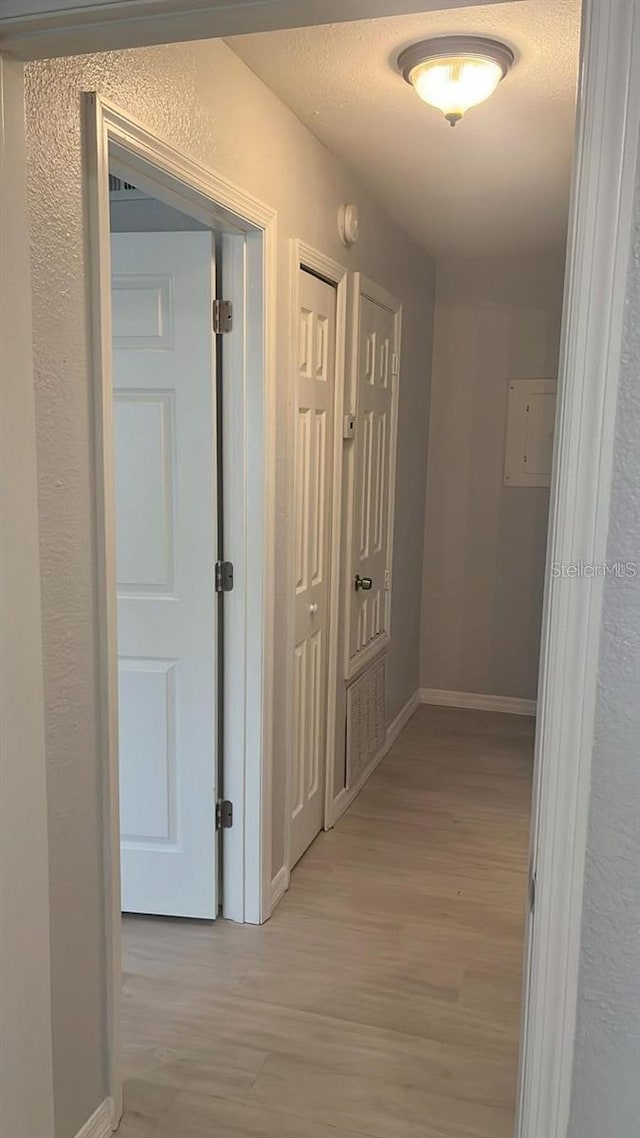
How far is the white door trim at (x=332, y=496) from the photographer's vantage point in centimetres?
266

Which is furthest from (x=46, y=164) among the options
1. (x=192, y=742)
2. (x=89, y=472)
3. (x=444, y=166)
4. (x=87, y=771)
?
(x=444, y=166)

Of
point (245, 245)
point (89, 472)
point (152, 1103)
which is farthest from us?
point (245, 245)

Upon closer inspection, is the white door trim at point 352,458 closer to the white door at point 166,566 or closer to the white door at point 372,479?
the white door at point 372,479

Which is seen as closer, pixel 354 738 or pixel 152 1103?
pixel 152 1103

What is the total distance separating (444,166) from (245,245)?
38.9 inches

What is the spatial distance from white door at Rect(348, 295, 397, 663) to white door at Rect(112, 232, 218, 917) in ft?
3.45

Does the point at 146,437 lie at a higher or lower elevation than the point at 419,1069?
higher

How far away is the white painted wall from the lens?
138cm

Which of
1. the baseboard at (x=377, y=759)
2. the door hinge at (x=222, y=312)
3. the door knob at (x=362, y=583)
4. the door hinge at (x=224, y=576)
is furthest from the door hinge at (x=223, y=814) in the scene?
the door hinge at (x=222, y=312)

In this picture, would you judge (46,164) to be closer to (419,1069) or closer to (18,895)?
(18,895)

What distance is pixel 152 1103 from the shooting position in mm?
2010

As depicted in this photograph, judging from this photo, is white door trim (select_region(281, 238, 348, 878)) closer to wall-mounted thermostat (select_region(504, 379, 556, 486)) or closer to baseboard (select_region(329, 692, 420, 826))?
baseboard (select_region(329, 692, 420, 826))

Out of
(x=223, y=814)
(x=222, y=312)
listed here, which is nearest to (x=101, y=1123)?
(x=223, y=814)

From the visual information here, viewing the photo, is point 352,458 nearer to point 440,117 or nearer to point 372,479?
point 372,479
